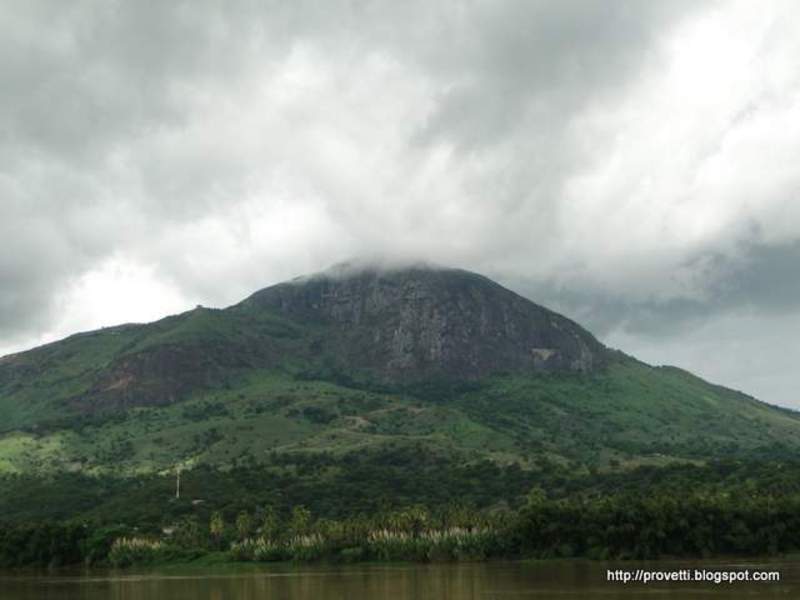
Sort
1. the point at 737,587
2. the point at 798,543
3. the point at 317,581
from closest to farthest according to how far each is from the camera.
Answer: the point at 737,587 < the point at 317,581 < the point at 798,543

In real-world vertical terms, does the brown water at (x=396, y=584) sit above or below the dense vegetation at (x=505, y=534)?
below

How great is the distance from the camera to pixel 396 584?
110188 millimetres

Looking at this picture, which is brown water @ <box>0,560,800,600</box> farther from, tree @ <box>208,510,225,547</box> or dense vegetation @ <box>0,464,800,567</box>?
tree @ <box>208,510,225,547</box>

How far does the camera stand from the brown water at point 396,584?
88.3m

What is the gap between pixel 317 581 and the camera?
122 m

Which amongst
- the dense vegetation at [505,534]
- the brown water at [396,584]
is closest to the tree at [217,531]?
the dense vegetation at [505,534]

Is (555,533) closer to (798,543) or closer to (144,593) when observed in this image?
(798,543)

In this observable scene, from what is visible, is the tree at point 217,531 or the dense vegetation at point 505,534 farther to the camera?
the tree at point 217,531

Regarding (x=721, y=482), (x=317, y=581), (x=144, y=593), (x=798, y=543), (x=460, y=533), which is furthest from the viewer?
(x=721, y=482)

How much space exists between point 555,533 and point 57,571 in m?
103

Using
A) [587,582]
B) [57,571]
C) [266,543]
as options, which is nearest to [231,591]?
[587,582]

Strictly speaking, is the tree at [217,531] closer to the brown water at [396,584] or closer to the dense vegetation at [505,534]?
the dense vegetation at [505,534]

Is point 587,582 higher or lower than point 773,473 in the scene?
lower

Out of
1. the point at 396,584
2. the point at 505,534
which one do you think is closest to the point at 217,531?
the point at 505,534
